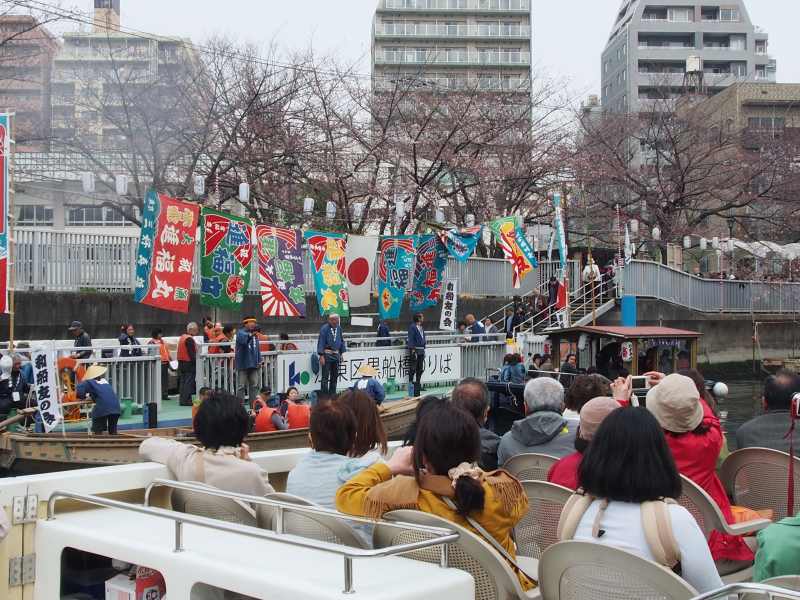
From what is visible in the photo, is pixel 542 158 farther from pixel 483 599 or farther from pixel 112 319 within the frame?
pixel 483 599

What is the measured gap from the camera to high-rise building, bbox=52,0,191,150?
27.5m

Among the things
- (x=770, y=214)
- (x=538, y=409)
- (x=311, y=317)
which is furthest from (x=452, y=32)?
(x=538, y=409)

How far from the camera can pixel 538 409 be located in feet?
22.5

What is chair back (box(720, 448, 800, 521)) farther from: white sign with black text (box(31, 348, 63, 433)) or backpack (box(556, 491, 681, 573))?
white sign with black text (box(31, 348, 63, 433))

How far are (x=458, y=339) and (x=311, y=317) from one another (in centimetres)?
494

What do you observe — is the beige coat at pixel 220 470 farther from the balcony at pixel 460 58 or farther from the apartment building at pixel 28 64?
the balcony at pixel 460 58

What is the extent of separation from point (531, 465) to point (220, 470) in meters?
2.15

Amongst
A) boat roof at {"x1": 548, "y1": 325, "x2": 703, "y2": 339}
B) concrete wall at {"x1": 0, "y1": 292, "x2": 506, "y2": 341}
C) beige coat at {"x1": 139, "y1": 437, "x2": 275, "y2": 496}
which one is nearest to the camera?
beige coat at {"x1": 139, "y1": 437, "x2": 275, "y2": 496}

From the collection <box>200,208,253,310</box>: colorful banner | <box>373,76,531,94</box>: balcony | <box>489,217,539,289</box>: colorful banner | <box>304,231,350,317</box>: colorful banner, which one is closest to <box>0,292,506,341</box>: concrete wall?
<box>304,231,350,317</box>: colorful banner

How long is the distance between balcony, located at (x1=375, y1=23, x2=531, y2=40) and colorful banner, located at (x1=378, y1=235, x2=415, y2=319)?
5366 cm

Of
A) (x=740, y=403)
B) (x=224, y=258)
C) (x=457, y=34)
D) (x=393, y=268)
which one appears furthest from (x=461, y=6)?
(x=224, y=258)

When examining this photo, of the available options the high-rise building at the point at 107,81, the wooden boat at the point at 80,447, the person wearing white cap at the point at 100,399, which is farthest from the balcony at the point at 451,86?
the wooden boat at the point at 80,447

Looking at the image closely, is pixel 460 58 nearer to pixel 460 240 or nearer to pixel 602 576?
pixel 460 240

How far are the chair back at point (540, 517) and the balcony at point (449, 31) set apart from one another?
70731 mm
